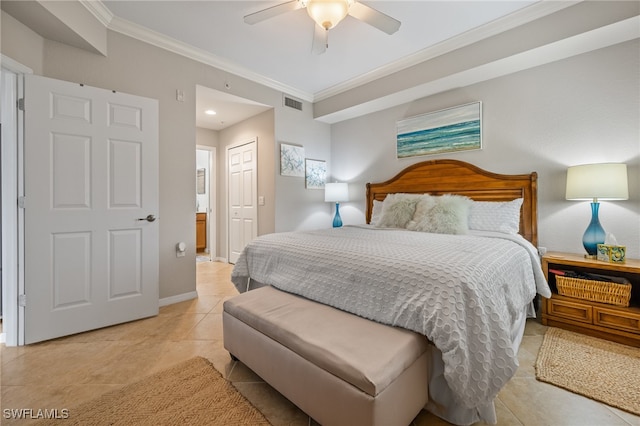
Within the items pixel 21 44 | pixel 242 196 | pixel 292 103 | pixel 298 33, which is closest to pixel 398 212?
pixel 298 33

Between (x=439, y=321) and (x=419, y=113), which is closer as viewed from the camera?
(x=439, y=321)

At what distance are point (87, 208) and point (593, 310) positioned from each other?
13.7 ft

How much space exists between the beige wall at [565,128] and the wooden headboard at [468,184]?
0.10m

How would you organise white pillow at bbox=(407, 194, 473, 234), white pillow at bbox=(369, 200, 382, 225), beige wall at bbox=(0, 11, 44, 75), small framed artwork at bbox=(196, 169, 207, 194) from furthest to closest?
small framed artwork at bbox=(196, 169, 207, 194) < white pillow at bbox=(369, 200, 382, 225) < white pillow at bbox=(407, 194, 473, 234) < beige wall at bbox=(0, 11, 44, 75)

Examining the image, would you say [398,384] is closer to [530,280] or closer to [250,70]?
[530,280]

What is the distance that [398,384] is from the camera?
1.08 metres

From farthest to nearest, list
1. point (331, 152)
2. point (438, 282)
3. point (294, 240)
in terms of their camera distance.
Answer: point (331, 152) < point (294, 240) < point (438, 282)

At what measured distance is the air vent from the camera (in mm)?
4035

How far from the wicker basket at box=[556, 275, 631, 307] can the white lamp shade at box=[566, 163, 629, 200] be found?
677mm

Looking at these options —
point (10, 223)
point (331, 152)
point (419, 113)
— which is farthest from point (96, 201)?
point (419, 113)

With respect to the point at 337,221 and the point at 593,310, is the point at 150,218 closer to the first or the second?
the point at 337,221

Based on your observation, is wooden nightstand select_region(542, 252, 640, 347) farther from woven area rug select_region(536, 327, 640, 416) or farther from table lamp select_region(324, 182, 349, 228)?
table lamp select_region(324, 182, 349, 228)

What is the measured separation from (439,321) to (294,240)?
1333 millimetres

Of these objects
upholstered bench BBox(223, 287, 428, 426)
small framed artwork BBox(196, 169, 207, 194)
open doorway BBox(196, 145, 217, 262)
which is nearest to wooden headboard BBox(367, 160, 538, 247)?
upholstered bench BBox(223, 287, 428, 426)
